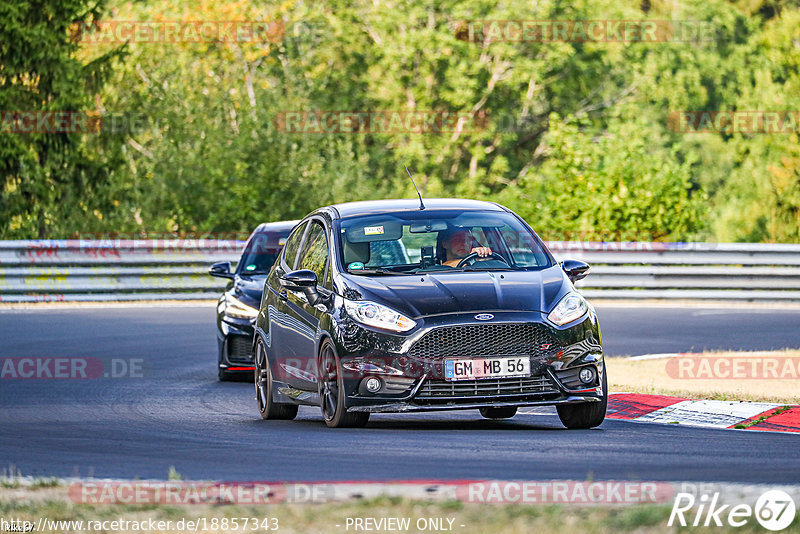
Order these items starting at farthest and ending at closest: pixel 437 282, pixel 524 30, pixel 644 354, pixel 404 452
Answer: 1. pixel 524 30
2. pixel 644 354
3. pixel 437 282
4. pixel 404 452

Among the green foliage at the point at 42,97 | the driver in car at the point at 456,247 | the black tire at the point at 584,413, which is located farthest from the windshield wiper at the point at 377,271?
the green foliage at the point at 42,97

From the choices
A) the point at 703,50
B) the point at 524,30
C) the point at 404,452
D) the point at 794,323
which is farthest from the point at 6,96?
the point at 703,50

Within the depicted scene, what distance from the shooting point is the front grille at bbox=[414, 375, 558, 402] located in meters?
9.98

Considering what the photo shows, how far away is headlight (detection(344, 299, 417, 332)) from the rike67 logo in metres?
3.63

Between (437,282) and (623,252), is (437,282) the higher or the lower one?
the higher one

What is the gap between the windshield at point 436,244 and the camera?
1098 centimetres

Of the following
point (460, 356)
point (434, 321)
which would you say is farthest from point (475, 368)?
point (434, 321)

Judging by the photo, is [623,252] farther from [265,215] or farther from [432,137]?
[432,137]

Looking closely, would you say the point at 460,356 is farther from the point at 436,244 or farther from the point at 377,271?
the point at 436,244

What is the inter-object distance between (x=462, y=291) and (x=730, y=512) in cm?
418

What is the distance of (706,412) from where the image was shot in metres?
11.6

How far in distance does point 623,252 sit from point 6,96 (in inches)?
540

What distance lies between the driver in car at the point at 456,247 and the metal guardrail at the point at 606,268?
15.5 metres

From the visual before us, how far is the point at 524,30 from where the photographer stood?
160ft
